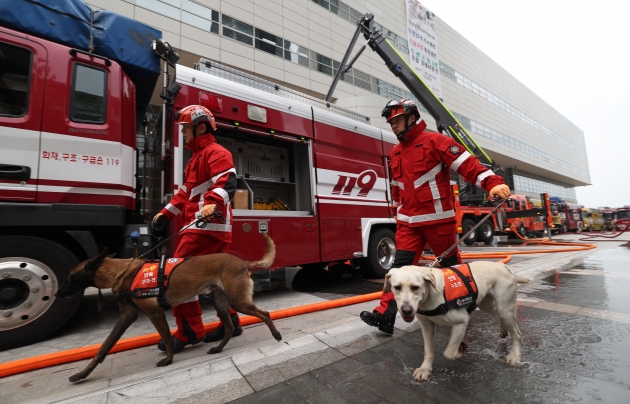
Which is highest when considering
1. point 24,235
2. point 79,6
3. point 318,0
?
point 318,0

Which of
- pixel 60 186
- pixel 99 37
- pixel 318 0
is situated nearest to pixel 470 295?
pixel 60 186

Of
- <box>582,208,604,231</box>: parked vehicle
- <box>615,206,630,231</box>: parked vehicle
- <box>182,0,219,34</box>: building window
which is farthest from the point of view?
<box>582,208,604,231</box>: parked vehicle

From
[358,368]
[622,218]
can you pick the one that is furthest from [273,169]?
[622,218]

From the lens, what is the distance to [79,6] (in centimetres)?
293

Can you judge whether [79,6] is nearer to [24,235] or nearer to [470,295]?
[24,235]

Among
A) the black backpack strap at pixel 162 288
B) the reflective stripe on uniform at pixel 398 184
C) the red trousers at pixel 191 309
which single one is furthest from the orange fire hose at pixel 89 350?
the reflective stripe on uniform at pixel 398 184

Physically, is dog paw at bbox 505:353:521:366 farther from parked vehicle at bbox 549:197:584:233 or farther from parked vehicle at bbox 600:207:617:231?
parked vehicle at bbox 600:207:617:231

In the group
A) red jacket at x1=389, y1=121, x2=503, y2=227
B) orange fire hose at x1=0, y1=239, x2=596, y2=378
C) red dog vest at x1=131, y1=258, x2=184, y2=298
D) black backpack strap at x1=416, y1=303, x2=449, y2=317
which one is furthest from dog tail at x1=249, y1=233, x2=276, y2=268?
black backpack strap at x1=416, y1=303, x2=449, y2=317

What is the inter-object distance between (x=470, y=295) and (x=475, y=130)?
34.1m

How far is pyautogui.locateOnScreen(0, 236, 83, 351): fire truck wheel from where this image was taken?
2.41m

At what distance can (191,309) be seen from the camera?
252 centimetres

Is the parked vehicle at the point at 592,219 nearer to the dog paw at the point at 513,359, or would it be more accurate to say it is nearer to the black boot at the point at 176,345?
the dog paw at the point at 513,359

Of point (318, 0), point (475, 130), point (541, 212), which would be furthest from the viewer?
point (475, 130)

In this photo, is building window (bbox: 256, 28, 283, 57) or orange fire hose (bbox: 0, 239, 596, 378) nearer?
orange fire hose (bbox: 0, 239, 596, 378)
